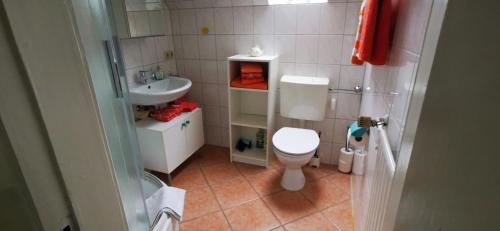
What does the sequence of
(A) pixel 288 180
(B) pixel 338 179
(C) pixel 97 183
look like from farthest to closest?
(B) pixel 338 179 < (A) pixel 288 180 < (C) pixel 97 183

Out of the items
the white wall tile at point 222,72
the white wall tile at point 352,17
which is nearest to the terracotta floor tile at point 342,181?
the white wall tile at point 352,17

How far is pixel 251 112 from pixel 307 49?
0.86 metres

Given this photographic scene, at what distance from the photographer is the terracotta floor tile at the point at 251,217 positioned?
1.73m

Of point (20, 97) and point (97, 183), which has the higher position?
point (20, 97)

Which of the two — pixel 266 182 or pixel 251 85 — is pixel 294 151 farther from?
pixel 251 85

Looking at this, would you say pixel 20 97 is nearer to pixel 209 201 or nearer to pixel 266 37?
pixel 209 201

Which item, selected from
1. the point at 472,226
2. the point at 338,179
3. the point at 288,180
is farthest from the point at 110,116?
the point at 338,179

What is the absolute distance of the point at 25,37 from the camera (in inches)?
13.4

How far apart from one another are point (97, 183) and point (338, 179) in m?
2.16

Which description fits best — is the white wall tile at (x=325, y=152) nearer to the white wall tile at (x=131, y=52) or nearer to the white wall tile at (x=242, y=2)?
the white wall tile at (x=242, y=2)

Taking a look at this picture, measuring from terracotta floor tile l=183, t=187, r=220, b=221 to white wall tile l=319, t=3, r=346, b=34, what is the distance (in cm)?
172

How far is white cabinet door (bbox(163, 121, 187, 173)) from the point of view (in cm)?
203

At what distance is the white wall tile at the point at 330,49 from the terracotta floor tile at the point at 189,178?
157 centimetres

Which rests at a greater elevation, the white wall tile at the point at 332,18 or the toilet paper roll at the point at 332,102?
the white wall tile at the point at 332,18
